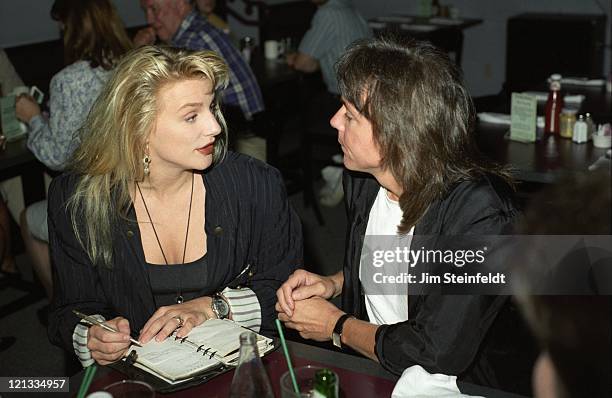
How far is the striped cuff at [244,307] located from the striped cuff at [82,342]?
34 cm

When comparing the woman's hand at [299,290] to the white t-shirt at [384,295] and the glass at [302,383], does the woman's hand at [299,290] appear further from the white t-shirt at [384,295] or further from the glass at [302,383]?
the glass at [302,383]

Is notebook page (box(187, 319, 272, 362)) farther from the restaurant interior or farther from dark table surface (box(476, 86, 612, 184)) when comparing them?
dark table surface (box(476, 86, 612, 184))

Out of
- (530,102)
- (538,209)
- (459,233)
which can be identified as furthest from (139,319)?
(530,102)

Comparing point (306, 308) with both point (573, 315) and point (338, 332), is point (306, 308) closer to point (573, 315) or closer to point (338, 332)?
point (338, 332)

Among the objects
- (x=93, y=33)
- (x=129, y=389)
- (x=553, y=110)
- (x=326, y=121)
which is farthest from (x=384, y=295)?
(x=326, y=121)

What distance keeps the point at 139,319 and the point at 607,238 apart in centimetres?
148

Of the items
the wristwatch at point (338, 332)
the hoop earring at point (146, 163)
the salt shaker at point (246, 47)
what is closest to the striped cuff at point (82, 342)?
the hoop earring at point (146, 163)

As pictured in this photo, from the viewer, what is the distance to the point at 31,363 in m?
3.55

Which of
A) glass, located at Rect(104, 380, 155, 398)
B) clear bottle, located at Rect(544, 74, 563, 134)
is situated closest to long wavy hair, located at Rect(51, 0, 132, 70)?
clear bottle, located at Rect(544, 74, 563, 134)

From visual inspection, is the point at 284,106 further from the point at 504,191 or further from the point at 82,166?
the point at 504,191

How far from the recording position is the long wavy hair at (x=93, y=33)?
3.60 m

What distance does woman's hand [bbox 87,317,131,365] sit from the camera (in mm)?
1870

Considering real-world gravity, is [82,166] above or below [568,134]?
above

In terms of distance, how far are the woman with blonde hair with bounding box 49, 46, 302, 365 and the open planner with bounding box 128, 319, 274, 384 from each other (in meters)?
0.27
